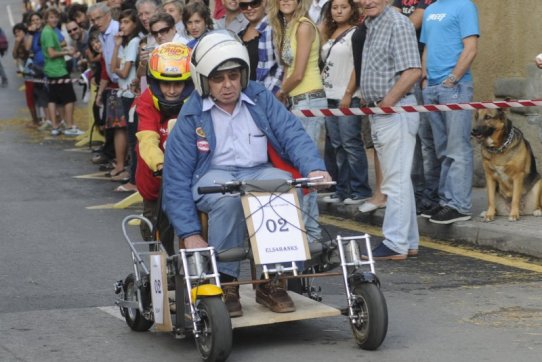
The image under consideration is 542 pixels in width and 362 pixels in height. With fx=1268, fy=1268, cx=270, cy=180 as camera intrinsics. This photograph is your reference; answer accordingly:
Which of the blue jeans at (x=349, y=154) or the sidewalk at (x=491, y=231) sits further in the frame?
the blue jeans at (x=349, y=154)

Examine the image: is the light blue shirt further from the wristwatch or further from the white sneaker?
the white sneaker

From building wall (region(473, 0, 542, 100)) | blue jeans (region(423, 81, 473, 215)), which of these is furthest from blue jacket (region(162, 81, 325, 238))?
building wall (region(473, 0, 542, 100))

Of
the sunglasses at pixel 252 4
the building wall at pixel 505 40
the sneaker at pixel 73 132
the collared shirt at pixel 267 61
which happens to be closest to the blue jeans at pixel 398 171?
the collared shirt at pixel 267 61

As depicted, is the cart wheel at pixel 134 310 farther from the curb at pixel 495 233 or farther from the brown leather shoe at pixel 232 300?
the curb at pixel 495 233

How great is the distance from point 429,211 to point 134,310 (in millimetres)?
4293

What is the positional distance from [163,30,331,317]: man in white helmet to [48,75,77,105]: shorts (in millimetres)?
14082

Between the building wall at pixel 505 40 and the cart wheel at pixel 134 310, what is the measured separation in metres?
6.08

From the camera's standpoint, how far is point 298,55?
1093 cm

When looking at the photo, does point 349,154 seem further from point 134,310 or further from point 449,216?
point 134,310

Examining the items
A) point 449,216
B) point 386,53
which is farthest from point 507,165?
point 386,53

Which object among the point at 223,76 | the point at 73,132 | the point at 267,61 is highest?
the point at 223,76

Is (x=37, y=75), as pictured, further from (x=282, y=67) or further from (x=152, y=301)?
(x=152, y=301)

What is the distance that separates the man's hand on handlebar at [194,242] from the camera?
6883 mm

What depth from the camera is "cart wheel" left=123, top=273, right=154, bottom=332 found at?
729 cm
